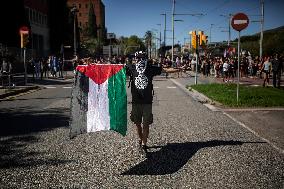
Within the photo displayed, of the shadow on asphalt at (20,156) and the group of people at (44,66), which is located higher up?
the group of people at (44,66)

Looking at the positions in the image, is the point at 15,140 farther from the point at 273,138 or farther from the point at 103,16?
the point at 103,16

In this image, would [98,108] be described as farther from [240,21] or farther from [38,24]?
[38,24]

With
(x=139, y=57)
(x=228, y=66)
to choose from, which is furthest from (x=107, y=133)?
(x=228, y=66)

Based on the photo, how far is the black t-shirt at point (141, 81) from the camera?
7.10 metres

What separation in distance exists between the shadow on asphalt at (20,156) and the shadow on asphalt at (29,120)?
1.02m

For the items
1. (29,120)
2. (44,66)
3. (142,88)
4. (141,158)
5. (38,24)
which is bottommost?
(141,158)

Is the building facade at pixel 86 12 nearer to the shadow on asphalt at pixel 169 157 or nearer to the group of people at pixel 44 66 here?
the group of people at pixel 44 66

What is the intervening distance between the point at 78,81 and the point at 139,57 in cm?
125

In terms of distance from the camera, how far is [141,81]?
7105 millimetres

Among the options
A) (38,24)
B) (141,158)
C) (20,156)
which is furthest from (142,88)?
(38,24)

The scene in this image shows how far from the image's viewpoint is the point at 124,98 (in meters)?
6.95

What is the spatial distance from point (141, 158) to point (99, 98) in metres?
1.31

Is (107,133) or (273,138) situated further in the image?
(107,133)

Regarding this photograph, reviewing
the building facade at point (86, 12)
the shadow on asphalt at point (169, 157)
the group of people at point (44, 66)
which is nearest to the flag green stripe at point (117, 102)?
the shadow on asphalt at point (169, 157)
